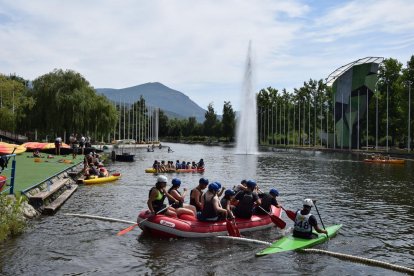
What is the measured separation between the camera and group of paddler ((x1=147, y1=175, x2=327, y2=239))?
47.9 ft

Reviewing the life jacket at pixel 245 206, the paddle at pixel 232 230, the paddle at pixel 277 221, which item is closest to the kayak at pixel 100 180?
the life jacket at pixel 245 206

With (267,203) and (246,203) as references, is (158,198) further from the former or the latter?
(267,203)

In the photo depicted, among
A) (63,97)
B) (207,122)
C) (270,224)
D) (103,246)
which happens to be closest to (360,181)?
(270,224)

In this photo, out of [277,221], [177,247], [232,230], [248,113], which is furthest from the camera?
[248,113]

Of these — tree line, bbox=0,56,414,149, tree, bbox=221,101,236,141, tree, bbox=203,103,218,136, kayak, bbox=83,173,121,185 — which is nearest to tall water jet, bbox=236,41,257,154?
tree line, bbox=0,56,414,149

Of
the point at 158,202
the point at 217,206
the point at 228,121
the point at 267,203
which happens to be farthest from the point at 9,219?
the point at 228,121

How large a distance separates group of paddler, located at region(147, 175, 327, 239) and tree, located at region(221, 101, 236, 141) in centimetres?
13996

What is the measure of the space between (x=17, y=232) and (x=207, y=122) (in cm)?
17000

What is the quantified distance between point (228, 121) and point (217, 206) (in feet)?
471

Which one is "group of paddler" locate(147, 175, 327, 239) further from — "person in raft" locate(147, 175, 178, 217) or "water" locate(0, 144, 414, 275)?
"water" locate(0, 144, 414, 275)

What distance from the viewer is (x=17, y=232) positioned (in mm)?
14789

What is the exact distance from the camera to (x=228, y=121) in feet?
521

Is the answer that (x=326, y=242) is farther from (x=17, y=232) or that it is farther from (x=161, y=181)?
(x=17, y=232)

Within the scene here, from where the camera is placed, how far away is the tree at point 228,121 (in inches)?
6204
